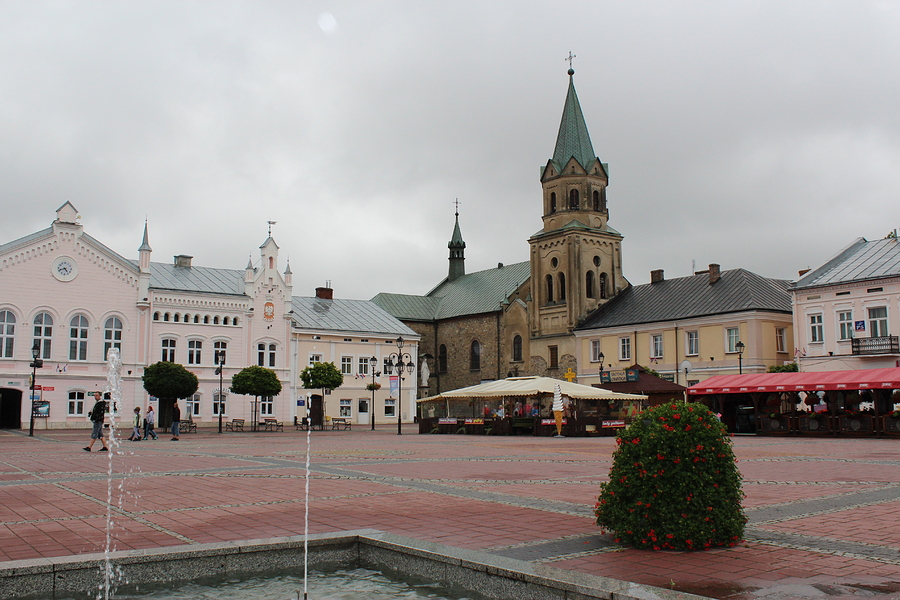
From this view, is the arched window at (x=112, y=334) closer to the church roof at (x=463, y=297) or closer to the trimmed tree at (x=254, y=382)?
the trimmed tree at (x=254, y=382)

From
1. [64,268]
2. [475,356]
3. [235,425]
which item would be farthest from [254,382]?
[475,356]

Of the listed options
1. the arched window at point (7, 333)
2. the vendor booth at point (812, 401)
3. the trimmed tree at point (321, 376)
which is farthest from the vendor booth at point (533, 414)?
the arched window at point (7, 333)

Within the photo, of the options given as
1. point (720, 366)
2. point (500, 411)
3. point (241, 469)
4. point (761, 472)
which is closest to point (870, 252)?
point (720, 366)

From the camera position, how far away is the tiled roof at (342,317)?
59028 millimetres

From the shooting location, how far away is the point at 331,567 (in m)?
7.44

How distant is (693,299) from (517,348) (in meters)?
18.9

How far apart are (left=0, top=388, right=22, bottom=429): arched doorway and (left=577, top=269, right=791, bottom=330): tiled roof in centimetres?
3967

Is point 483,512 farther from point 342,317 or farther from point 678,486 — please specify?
point 342,317

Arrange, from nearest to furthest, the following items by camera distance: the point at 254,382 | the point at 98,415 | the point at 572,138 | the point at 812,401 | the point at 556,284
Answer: the point at 98,415
the point at 812,401
the point at 254,382
the point at 556,284
the point at 572,138

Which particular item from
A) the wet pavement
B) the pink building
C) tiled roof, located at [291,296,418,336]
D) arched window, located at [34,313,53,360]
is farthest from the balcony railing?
arched window, located at [34,313,53,360]

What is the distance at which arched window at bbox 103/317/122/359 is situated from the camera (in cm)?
4825

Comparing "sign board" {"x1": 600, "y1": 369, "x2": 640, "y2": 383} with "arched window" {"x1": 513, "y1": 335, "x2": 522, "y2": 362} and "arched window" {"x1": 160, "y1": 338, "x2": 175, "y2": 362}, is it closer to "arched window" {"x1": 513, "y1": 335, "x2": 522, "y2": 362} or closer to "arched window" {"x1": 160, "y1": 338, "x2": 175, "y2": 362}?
"arched window" {"x1": 513, "y1": 335, "x2": 522, "y2": 362}

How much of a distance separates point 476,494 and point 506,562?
5510 millimetres

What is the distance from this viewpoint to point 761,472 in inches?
614
